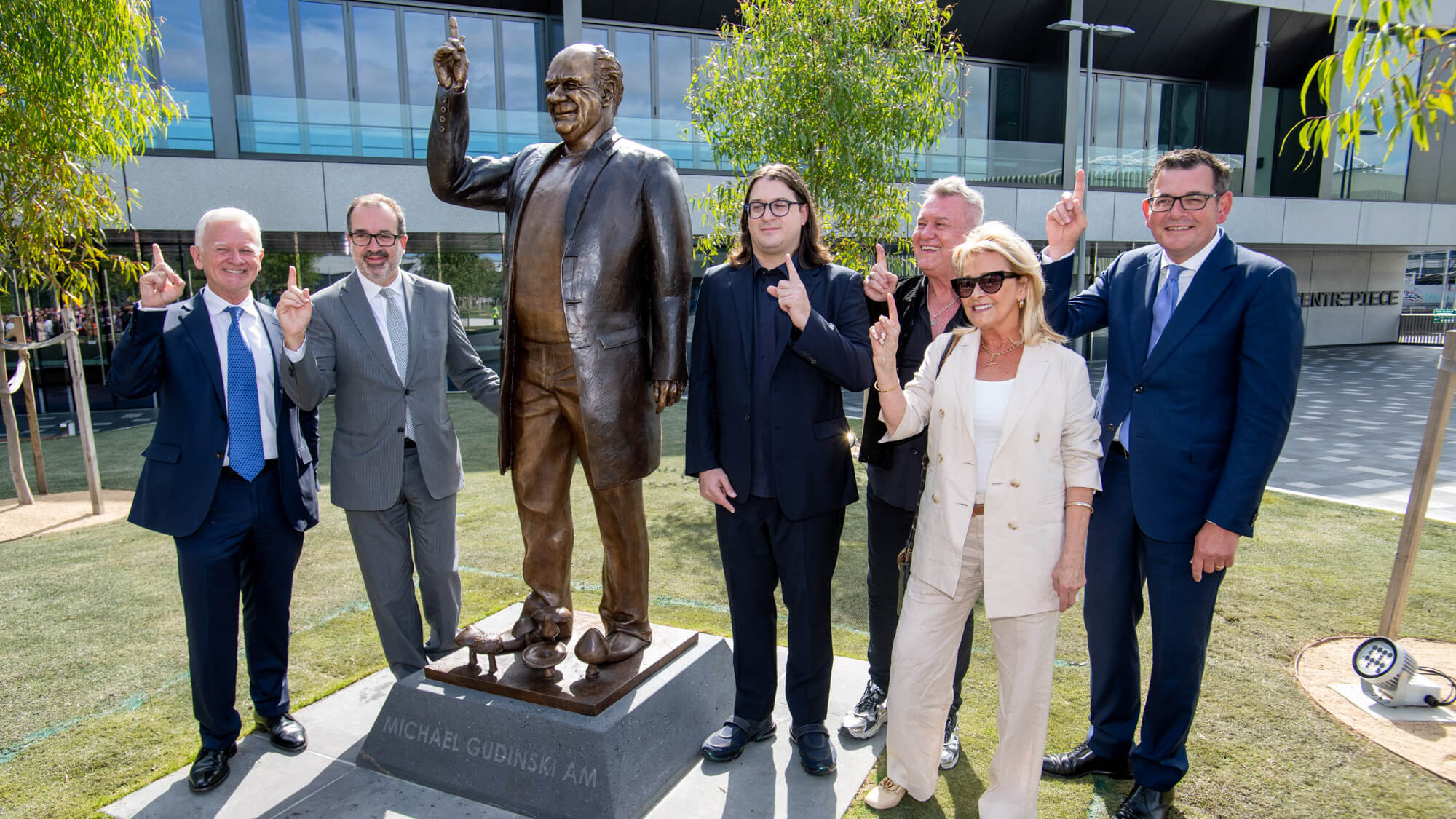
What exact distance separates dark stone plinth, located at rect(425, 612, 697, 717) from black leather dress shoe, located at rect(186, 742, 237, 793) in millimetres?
842

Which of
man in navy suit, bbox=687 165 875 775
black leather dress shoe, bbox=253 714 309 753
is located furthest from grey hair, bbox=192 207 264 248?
black leather dress shoe, bbox=253 714 309 753

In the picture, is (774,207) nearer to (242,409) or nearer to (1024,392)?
(1024,392)

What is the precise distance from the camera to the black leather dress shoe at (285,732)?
353 centimetres

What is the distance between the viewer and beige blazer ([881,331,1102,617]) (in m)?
2.74

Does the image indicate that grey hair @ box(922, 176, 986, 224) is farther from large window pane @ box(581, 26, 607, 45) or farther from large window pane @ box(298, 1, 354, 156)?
large window pane @ box(581, 26, 607, 45)

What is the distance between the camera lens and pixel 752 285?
327 centimetres

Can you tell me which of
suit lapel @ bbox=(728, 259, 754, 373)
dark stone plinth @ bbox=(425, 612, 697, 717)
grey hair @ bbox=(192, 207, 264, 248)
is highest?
grey hair @ bbox=(192, 207, 264, 248)

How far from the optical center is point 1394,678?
152 inches

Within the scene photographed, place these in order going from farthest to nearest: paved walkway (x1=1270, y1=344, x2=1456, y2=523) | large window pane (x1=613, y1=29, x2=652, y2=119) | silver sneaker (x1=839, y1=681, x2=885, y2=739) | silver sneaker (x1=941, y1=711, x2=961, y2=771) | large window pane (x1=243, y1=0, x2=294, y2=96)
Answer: large window pane (x1=613, y1=29, x2=652, y2=119)
large window pane (x1=243, y1=0, x2=294, y2=96)
paved walkway (x1=1270, y1=344, x2=1456, y2=523)
silver sneaker (x1=839, y1=681, x2=885, y2=739)
silver sneaker (x1=941, y1=711, x2=961, y2=771)

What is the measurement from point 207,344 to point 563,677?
6.32ft

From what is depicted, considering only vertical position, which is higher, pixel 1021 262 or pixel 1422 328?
pixel 1021 262

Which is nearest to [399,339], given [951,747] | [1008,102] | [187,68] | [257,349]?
[257,349]

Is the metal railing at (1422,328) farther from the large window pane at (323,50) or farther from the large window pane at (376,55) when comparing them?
the large window pane at (323,50)

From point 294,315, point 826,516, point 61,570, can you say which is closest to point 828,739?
point 826,516
